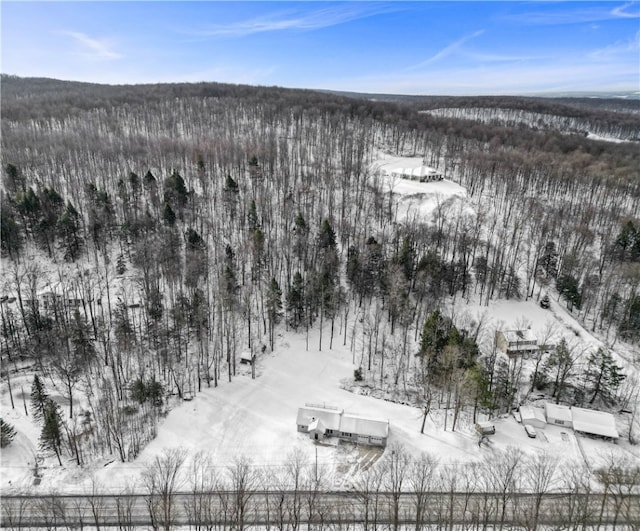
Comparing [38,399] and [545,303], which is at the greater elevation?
[38,399]

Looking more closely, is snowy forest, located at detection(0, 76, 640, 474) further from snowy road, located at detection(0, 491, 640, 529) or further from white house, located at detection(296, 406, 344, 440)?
white house, located at detection(296, 406, 344, 440)

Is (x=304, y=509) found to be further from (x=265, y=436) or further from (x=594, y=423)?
(x=594, y=423)

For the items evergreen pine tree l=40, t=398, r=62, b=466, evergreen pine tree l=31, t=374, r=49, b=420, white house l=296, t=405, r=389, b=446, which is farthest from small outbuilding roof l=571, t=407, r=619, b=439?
evergreen pine tree l=31, t=374, r=49, b=420

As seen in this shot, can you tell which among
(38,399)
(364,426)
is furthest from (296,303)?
(38,399)

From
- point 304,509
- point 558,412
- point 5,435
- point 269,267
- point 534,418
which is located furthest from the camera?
point 269,267

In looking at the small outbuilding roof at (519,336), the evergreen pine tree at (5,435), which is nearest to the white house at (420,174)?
the small outbuilding roof at (519,336)

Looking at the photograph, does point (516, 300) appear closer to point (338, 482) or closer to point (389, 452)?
point (389, 452)
